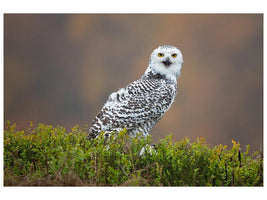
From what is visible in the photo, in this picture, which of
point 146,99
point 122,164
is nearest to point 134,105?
point 146,99

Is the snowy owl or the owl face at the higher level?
the owl face

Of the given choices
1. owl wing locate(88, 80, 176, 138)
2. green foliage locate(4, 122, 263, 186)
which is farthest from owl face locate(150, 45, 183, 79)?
green foliage locate(4, 122, 263, 186)

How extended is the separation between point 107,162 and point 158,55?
141 centimetres

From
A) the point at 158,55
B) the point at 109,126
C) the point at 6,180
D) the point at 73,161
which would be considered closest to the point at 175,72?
the point at 158,55

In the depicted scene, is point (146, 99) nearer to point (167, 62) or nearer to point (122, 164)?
point (167, 62)

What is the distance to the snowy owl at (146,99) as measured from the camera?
3.42 m

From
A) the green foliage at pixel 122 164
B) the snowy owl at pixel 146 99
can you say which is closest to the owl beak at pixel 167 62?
the snowy owl at pixel 146 99

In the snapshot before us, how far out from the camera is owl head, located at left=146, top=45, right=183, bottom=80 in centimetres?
357

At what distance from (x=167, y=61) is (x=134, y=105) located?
59cm

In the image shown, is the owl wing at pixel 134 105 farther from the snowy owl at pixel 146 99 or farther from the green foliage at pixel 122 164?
the green foliage at pixel 122 164

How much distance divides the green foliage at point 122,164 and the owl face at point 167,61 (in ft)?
2.91

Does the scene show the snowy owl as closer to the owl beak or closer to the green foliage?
the owl beak

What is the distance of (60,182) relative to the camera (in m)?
2.45

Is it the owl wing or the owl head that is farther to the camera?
the owl head
